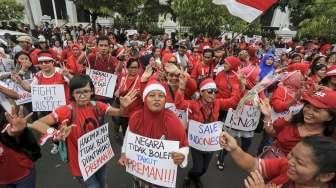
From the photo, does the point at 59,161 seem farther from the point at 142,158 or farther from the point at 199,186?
the point at 142,158

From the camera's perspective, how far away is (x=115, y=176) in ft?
18.6

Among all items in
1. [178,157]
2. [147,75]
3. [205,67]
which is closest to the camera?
[178,157]

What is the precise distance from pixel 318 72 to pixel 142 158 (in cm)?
384

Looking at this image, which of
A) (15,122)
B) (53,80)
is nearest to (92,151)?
(15,122)

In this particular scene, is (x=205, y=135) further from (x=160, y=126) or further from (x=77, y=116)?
(x=77, y=116)

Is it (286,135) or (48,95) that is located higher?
(286,135)

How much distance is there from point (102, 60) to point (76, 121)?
11.2ft

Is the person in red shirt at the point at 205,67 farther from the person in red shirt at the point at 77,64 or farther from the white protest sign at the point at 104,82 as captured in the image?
the person in red shirt at the point at 77,64

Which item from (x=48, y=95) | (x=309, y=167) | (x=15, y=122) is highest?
(x=309, y=167)

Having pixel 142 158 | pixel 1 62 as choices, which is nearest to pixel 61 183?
pixel 142 158

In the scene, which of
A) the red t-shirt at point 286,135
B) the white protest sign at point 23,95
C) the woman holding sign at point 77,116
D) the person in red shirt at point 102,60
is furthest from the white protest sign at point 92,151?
the white protest sign at point 23,95

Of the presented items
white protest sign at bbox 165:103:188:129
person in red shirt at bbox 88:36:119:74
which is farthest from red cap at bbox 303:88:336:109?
person in red shirt at bbox 88:36:119:74

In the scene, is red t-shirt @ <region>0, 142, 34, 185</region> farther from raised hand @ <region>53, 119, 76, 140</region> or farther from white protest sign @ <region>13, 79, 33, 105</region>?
white protest sign @ <region>13, 79, 33, 105</region>

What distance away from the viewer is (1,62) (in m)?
7.41
